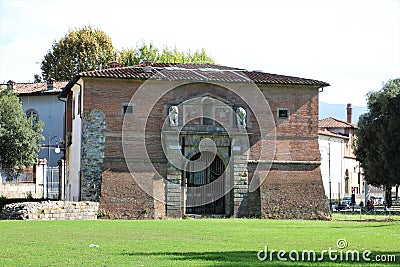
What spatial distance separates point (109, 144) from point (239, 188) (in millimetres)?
7562

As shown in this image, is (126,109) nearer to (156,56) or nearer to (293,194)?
(293,194)

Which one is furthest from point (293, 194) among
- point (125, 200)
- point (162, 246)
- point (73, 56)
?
point (73, 56)

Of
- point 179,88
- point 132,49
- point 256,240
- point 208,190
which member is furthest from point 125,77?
point 132,49

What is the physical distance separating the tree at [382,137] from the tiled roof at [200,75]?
16.8 meters

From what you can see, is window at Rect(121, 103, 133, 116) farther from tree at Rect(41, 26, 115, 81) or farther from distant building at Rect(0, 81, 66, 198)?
tree at Rect(41, 26, 115, 81)

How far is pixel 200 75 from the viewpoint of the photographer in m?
43.6

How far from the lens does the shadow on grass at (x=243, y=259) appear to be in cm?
1488

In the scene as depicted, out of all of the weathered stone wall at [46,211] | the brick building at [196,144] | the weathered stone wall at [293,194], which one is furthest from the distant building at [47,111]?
the weathered stone wall at [46,211]

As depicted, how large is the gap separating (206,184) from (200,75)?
6.12m

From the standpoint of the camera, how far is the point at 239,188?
4284 cm

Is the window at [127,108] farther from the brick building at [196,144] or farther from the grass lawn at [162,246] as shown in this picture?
the grass lawn at [162,246]

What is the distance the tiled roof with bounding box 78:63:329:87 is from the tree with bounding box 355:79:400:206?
16795mm

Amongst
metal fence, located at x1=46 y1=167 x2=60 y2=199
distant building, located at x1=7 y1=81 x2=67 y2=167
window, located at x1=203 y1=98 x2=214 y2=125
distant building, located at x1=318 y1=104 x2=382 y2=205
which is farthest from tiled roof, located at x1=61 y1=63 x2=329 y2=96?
distant building, located at x1=318 y1=104 x2=382 y2=205

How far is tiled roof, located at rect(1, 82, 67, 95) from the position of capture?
66169 mm
